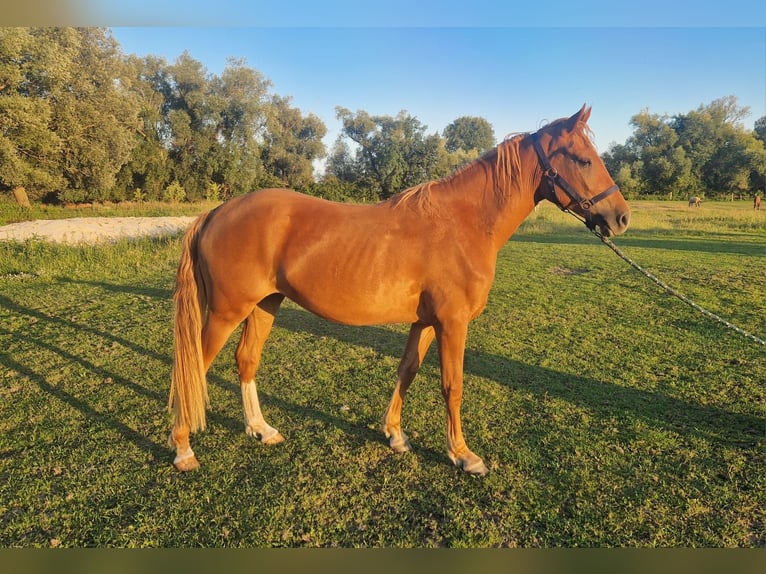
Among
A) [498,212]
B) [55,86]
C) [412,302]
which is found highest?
[55,86]

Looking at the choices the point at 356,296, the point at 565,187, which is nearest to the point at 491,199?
the point at 565,187

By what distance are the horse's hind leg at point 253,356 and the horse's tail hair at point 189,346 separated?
0.38 m

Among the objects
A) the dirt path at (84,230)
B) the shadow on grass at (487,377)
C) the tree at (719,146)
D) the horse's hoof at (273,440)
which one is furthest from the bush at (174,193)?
the tree at (719,146)

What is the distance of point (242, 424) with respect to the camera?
336cm

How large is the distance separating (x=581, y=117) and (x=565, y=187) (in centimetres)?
45

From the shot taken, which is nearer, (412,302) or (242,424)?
(412,302)

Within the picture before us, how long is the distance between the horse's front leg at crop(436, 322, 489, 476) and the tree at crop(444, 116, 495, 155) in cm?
7309

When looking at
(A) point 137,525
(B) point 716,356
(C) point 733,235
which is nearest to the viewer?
(A) point 137,525

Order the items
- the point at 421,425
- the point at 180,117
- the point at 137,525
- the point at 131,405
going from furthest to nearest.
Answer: the point at 180,117 < the point at 131,405 < the point at 421,425 < the point at 137,525

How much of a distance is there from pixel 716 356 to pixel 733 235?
52.3 feet

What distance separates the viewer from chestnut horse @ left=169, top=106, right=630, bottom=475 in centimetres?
262

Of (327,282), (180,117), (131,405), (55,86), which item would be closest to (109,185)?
(55,86)

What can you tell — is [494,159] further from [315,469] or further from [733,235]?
[733,235]

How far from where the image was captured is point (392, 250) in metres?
2.62
